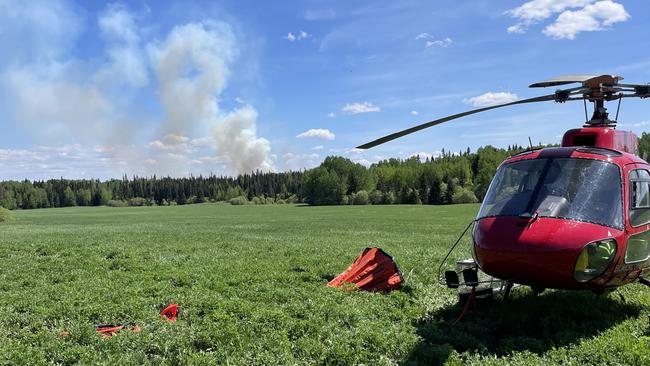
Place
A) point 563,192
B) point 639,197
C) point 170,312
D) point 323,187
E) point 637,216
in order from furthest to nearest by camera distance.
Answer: point 323,187 < point 170,312 < point 639,197 < point 637,216 < point 563,192

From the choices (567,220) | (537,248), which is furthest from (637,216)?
(537,248)

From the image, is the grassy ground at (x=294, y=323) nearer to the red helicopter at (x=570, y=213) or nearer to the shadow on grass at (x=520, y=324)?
the shadow on grass at (x=520, y=324)

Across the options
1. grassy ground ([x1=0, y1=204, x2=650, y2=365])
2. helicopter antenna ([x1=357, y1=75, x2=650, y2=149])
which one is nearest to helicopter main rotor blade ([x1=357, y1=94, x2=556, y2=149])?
helicopter antenna ([x1=357, y1=75, x2=650, y2=149])

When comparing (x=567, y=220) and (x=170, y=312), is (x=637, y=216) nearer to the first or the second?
(x=567, y=220)

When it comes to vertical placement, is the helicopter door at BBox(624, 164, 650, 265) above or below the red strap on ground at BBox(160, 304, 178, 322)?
above

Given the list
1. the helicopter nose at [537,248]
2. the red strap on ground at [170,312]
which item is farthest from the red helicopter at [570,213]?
the red strap on ground at [170,312]

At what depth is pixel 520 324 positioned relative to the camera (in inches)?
315

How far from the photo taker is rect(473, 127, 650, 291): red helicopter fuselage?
6660 millimetres

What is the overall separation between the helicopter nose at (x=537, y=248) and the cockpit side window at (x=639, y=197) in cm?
74

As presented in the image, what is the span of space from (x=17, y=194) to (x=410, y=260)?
187 metres

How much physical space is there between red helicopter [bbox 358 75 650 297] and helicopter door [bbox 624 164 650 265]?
2 centimetres

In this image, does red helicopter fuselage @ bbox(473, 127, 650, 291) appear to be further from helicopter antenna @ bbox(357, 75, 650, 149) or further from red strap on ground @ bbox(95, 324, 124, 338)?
red strap on ground @ bbox(95, 324, 124, 338)

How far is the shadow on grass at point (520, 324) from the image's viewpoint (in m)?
6.96

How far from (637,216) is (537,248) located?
2.31 metres
